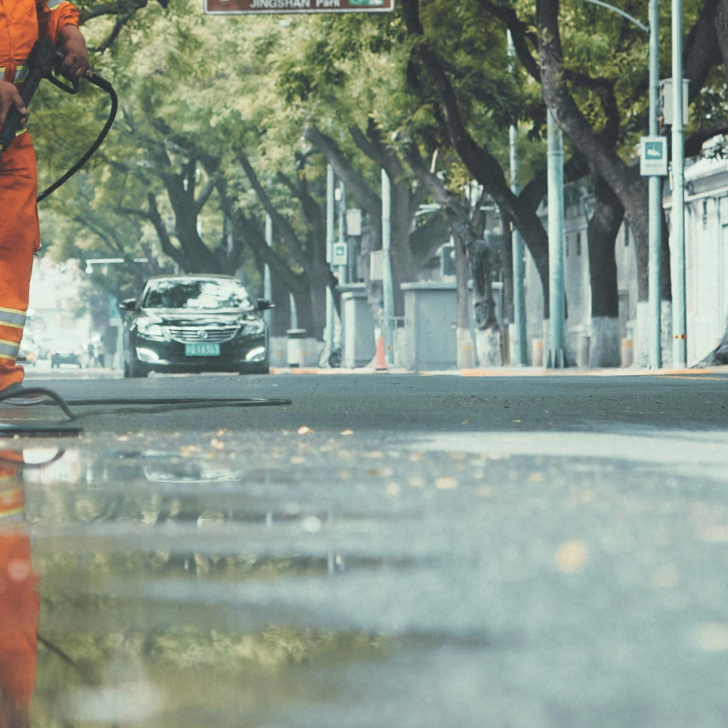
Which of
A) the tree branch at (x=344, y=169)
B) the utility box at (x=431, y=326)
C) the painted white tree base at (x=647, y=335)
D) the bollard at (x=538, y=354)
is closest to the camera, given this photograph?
the painted white tree base at (x=647, y=335)

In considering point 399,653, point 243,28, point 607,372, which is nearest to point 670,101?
point 607,372

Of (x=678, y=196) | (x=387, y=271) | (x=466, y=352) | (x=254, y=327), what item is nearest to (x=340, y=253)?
(x=387, y=271)

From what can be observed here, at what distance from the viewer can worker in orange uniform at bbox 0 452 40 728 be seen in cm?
269

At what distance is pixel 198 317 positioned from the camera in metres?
23.6

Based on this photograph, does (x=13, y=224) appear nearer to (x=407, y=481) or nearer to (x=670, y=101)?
(x=407, y=481)

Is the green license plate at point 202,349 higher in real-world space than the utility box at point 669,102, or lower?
lower

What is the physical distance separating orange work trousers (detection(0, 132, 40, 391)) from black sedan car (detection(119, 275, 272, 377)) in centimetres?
1443

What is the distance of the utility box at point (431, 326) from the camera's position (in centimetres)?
4316

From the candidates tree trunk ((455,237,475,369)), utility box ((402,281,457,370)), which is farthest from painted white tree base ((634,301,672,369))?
utility box ((402,281,457,370))

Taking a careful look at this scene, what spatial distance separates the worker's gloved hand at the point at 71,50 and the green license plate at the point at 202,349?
14.5 meters

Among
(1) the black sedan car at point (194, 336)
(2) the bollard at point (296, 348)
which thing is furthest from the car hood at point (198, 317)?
(2) the bollard at point (296, 348)

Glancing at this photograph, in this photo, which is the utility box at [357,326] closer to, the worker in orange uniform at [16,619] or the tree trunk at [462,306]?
the tree trunk at [462,306]

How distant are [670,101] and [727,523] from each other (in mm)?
24158

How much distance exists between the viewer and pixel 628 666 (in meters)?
2.78
